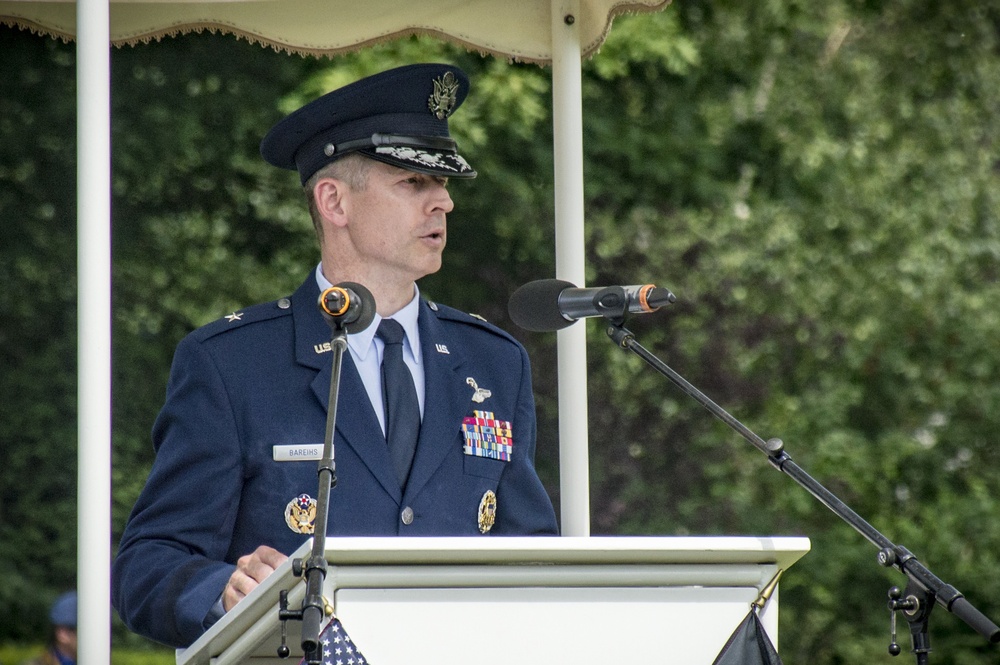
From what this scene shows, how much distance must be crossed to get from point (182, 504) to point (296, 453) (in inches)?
9.7

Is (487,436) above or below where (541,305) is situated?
below

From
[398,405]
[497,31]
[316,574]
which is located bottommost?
[316,574]

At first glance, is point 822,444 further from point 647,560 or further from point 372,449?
point 647,560

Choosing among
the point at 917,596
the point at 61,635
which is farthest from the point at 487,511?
the point at 61,635

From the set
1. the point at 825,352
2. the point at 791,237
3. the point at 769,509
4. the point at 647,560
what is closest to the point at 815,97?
the point at 791,237

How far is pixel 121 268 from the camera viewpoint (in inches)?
289

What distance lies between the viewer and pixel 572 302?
285 cm

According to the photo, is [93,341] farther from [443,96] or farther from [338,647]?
[338,647]

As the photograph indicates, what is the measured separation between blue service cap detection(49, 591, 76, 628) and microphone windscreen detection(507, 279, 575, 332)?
401cm

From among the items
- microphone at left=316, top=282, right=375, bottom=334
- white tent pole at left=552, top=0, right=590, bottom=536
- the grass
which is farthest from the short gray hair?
the grass

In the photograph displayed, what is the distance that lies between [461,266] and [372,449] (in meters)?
4.63

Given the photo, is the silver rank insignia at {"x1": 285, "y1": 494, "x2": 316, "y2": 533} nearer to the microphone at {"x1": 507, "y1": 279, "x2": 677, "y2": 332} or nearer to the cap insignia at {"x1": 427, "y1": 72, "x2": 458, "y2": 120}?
the microphone at {"x1": 507, "y1": 279, "x2": 677, "y2": 332}

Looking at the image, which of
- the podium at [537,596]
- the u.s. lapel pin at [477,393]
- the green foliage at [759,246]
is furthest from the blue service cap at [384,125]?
the green foliage at [759,246]

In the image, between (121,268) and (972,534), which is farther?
(972,534)
